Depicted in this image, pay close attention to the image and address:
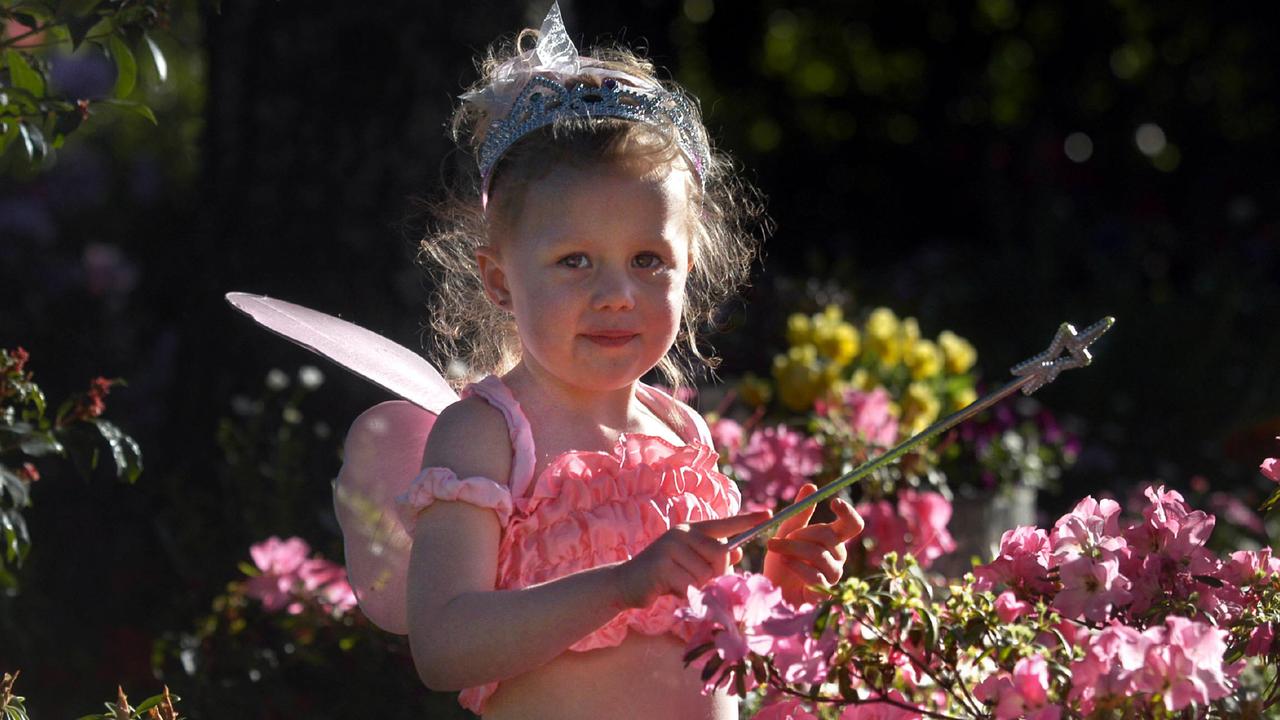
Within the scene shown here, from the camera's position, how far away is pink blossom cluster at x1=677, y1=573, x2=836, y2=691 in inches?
51.9

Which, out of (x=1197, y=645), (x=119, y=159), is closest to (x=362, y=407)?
(x=1197, y=645)

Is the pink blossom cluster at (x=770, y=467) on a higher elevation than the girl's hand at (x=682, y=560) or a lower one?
higher

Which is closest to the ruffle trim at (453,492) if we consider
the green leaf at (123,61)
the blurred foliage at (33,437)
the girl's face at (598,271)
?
the girl's face at (598,271)

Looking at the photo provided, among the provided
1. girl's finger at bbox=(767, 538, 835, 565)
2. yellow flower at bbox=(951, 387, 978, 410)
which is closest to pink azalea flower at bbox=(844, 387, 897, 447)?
yellow flower at bbox=(951, 387, 978, 410)

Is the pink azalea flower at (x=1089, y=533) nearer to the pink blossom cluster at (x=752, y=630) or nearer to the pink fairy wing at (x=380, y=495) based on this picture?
the pink blossom cluster at (x=752, y=630)

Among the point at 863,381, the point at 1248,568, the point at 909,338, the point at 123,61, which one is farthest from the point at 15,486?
the point at 909,338

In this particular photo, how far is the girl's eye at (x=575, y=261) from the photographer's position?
175 cm

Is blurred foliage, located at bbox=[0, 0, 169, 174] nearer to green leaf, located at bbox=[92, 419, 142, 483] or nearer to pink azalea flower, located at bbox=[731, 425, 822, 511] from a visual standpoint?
green leaf, located at bbox=[92, 419, 142, 483]

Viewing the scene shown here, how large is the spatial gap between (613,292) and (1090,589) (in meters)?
0.62

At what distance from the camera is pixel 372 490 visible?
1.96 meters

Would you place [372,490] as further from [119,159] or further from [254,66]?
[119,159]

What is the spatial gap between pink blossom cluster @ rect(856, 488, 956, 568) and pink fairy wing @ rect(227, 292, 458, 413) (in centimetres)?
123

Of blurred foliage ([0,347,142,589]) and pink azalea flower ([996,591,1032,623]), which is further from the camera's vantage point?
blurred foliage ([0,347,142,589])

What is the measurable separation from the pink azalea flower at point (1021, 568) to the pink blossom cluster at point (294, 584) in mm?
1519
